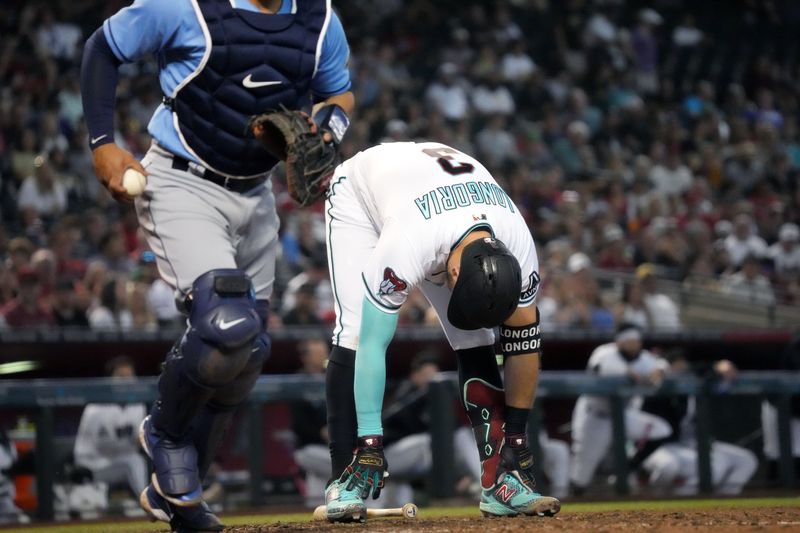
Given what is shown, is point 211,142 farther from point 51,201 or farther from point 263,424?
point 51,201

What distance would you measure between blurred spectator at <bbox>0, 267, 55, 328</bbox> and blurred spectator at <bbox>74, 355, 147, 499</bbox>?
4.55ft

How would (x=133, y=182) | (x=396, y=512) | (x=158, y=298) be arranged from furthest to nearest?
1. (x=158, y=298)
2. (x=396, y=512)
3. (x=133, y=182)

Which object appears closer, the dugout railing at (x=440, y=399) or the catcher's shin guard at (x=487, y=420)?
the catcher's shin guard at (x=487, y=420)

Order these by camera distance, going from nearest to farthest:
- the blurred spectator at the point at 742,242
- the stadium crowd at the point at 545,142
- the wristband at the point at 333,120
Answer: the wristband at the point at 333,120 → the stadium crowd at the point at 545,142 → the blurred spectator at the point at 742,242

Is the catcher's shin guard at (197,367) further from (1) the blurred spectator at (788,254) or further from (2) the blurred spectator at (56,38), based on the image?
(1) the blurred spectator at (788,254)

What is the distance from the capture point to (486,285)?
4.39 m

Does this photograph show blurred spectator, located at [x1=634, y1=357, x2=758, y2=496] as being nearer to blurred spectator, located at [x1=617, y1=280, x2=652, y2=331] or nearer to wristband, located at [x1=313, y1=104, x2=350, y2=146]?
blurred spectator, located at [x1=617, y1=280, x2=652, y2=331]

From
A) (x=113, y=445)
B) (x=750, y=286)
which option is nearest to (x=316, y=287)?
(x=113, y=445)

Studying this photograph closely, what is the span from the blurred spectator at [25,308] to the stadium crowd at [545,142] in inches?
0.6

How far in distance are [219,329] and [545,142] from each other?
42.7ft

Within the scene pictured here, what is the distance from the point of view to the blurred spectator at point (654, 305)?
1227 cm

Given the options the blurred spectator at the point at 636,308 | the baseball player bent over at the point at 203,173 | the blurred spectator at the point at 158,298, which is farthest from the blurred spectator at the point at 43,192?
the baseball player bent over at the point at 203,173

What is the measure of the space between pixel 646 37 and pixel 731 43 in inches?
105

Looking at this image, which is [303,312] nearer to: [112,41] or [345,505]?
[345,505]
